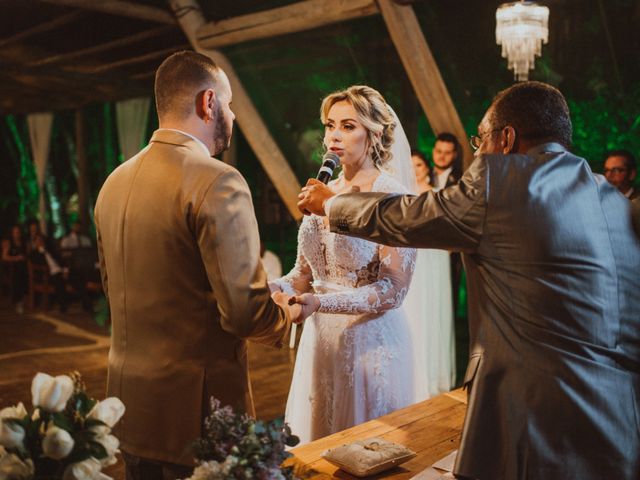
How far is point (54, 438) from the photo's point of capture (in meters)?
1.11

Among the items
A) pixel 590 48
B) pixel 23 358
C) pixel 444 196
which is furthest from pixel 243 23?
pixel 444 196

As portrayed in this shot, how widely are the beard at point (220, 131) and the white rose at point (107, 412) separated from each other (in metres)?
0.82

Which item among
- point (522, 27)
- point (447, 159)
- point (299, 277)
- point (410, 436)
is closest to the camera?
point (410, 436)

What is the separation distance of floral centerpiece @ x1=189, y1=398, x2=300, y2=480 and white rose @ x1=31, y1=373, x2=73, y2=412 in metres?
0.25

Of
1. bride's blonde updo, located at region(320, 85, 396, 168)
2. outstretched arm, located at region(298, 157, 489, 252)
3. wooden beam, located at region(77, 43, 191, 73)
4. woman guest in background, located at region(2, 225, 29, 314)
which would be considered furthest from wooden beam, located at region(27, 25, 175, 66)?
outstretched arm, located at region(298, 157, 489, 252)

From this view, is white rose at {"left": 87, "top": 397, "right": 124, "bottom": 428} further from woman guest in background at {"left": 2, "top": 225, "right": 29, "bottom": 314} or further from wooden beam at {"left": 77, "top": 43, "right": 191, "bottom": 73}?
woman guest in background at {"left": 2, "top": 225, "right": 29, "bottom": 314}

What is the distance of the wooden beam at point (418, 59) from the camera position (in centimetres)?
482

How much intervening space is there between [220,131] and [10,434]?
100 cm

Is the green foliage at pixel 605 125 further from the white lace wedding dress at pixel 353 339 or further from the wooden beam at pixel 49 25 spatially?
the wooden beam at pixel 49 25

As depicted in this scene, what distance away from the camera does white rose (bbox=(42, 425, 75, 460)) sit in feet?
3.64

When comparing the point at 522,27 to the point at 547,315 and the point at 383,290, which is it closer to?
the point at 383,290

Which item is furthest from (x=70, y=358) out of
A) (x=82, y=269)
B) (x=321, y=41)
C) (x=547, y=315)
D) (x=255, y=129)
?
(x=547, y=315)

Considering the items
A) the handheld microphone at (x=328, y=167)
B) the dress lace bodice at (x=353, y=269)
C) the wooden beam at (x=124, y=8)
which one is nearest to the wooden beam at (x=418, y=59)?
the wooden beam at (x=124, y=8)

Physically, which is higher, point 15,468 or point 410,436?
point 15,468
